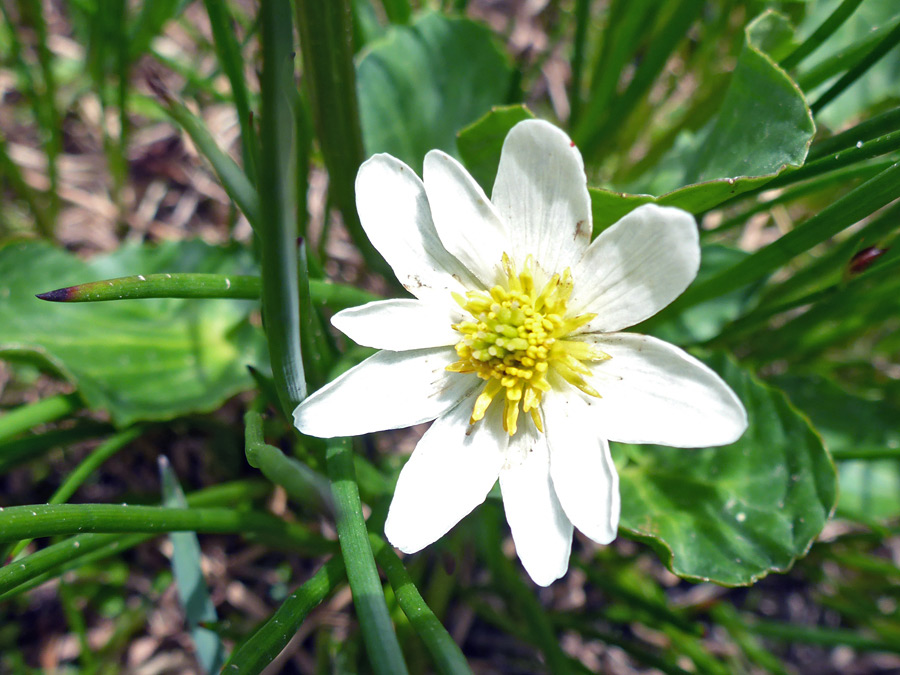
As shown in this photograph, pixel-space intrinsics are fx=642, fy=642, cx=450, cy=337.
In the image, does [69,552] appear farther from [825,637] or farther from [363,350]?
[825,637]

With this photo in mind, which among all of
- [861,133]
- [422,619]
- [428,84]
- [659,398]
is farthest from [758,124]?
[422,619]

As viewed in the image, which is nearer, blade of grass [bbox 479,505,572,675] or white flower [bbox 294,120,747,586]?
white flower [bbox 294,120,747,586]

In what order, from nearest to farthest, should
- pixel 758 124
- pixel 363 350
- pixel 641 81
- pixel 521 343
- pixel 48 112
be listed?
1. pixel 521 343
2. pixel 758 124
3. pixel 363 350
4. pixel 641 81
5. pixel 48 112

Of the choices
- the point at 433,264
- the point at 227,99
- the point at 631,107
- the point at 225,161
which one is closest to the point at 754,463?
the point at 433,264

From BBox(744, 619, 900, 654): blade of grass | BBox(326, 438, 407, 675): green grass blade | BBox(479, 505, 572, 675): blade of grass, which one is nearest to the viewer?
BBox(326, 438, 407, 675): green grass blade

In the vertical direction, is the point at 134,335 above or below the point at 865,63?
below

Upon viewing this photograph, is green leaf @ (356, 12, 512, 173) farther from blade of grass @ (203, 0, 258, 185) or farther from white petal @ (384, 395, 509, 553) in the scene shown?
white petal @ (384, 395, 509, 553)

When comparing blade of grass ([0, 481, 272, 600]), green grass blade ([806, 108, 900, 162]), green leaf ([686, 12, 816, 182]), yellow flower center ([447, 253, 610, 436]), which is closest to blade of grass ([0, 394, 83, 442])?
blade of grass ([0, 481, 272, 600])

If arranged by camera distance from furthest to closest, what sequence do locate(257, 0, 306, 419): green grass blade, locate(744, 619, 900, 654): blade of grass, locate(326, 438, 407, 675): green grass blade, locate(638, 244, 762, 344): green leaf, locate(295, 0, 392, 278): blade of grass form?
locate(638, 244, 762, 344): green leaf, locate(744, 619, 900, 654): blade of grass, locate(295, 0, 392, 278): blade of grass, locate(326, 438, 407, 675): green grass blade, locate(257, 0, 306, 419): green grass blade
